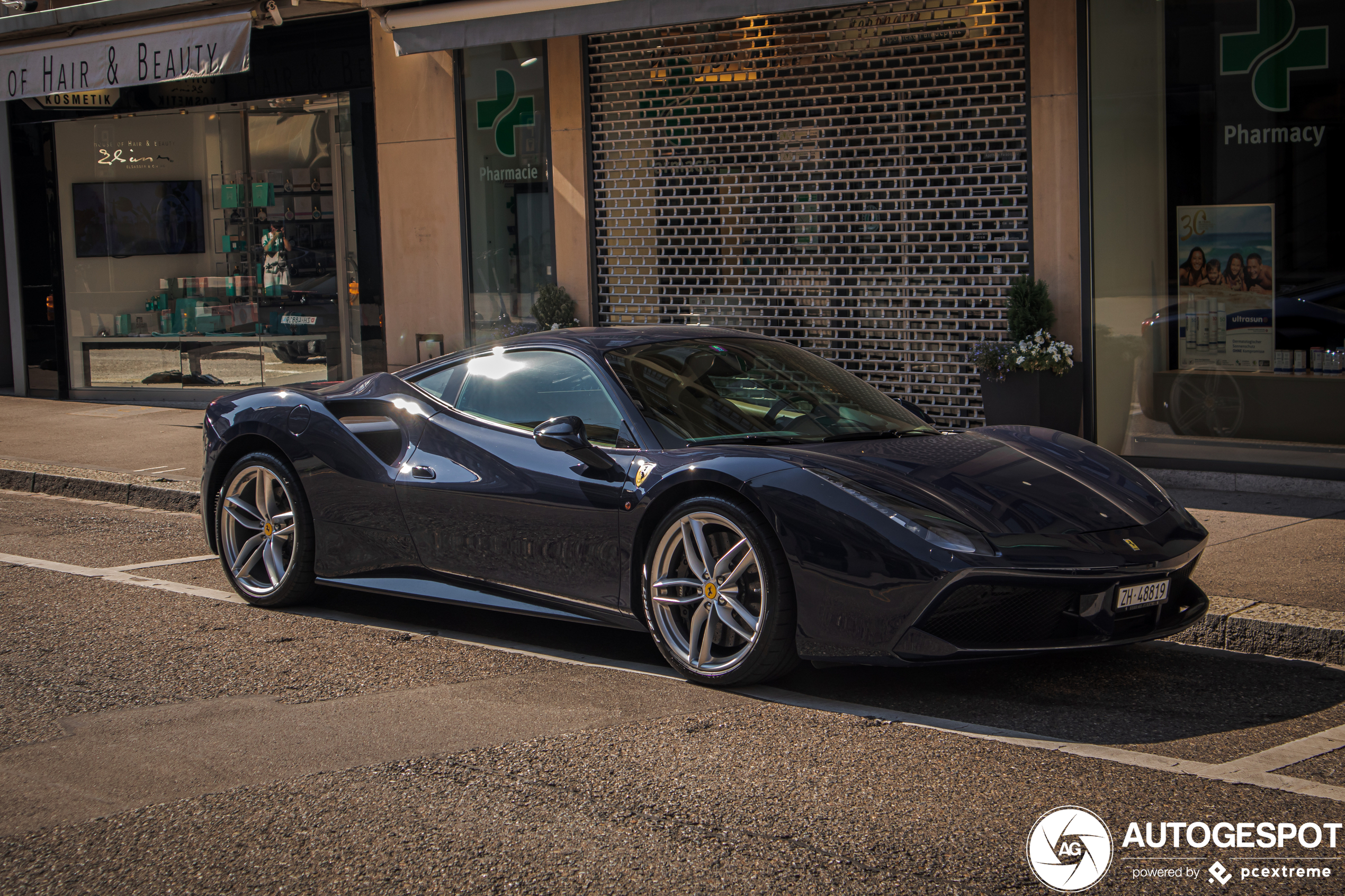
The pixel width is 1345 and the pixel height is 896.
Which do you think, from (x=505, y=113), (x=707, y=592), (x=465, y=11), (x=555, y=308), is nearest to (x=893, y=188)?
→ (x=555, y=308)

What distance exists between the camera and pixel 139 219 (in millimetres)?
16016

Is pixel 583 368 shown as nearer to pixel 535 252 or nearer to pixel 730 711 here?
pixel 730 711

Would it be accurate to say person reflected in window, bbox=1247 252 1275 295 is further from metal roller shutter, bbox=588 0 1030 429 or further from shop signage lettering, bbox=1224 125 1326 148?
metal roller shutter, bbox=588 0 1030 429

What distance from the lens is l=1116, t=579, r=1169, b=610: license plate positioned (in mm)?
4613

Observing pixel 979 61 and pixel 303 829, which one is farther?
pixel 979 61

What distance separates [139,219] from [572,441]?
41.3ft

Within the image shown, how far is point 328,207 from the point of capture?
1441 cm

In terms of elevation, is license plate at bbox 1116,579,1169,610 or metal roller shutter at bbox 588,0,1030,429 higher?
metal roller shutter at bbox 588,0,1030,429

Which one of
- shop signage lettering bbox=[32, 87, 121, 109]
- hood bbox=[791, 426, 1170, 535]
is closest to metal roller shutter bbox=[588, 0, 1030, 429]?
hood bbox=[791, 426, 1170, 535]

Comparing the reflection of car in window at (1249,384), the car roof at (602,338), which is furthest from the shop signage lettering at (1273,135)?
the car roof at (602,338)

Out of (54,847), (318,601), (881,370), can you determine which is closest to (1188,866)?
(54,847)

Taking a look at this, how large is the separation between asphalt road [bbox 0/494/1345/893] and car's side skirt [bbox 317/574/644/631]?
187 mm

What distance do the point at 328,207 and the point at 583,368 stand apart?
378 inches

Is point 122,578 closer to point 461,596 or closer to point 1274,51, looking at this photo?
point 461,596
